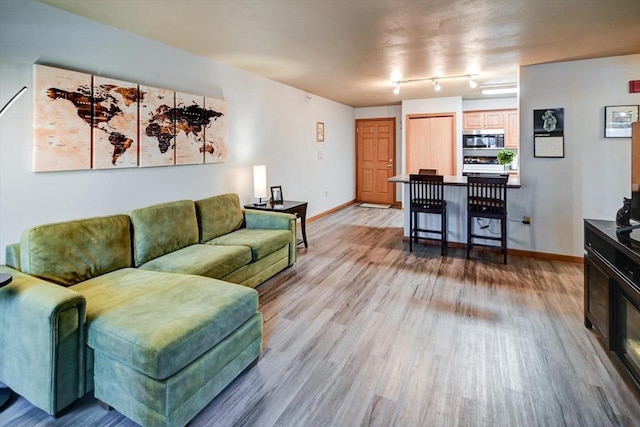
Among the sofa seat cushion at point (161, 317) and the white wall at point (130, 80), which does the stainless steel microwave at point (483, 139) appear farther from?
the sofa seat cushion at point (161, 317)

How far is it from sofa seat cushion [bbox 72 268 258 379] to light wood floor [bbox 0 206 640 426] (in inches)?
15.1

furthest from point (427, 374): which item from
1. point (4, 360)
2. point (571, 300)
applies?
point (4, 360)

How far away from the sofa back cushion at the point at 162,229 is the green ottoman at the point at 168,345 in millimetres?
706

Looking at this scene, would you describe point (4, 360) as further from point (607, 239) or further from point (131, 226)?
point (607, 239)

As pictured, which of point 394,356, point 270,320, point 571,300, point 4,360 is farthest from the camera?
point 571,300

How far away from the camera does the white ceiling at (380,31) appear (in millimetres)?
2537

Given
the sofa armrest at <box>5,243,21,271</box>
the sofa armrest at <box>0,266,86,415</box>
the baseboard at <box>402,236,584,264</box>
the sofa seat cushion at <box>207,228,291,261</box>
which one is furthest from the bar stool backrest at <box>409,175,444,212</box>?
the sofa armrest at <box>5,243,21,271</box>

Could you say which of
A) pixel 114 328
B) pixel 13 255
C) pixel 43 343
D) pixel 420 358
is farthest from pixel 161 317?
pixel 420 358

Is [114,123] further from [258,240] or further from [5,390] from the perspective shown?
[5,390]

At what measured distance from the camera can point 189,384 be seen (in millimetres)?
1701

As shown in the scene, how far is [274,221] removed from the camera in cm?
400

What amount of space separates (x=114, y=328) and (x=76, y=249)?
100 cm

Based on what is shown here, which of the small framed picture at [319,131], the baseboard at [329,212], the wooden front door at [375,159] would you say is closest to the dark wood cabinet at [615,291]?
the baseboard at [329,212]

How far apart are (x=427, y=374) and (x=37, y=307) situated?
7.01 ft
